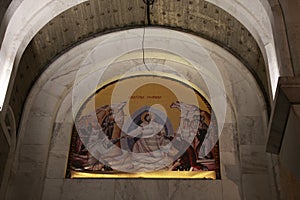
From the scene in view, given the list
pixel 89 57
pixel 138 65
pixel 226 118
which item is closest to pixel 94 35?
pixel 89 57

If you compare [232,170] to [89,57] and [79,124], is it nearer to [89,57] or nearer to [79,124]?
[79,124]

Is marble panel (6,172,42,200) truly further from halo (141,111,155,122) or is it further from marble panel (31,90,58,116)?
halo (141,111,155,122)

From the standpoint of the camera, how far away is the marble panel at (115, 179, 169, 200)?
6.99 metres

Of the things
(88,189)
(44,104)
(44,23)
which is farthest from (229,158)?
(44,23)

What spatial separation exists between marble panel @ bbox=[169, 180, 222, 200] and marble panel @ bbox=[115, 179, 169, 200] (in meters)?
0.13

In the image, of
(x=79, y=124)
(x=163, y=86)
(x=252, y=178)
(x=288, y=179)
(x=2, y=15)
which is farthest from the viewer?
(x=163, y=86)

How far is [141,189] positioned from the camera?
706 cm

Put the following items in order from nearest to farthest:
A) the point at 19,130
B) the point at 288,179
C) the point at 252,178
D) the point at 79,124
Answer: the point at 288,179
the point at 252,178
the point at 19,130
the point at 79,124

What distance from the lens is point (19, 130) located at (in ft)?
24.6

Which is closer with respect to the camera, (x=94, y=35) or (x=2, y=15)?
(x=2, y=15)

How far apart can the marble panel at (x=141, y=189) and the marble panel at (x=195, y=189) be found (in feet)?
0.42

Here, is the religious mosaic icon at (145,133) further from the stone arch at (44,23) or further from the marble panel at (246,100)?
the stone arch at (44,23)

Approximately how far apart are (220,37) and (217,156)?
2.25m

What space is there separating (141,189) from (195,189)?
0.87 m
